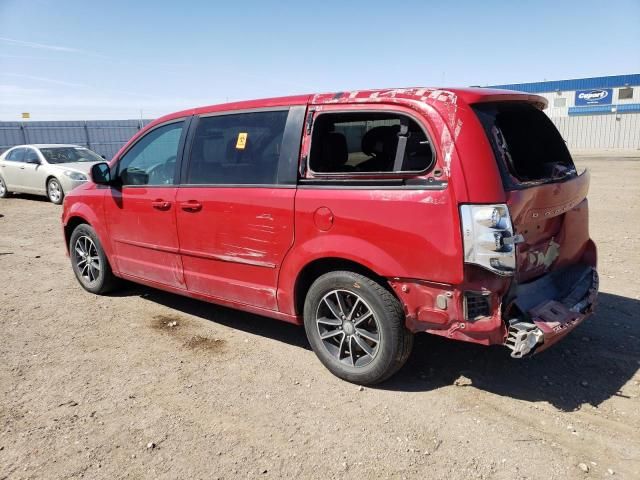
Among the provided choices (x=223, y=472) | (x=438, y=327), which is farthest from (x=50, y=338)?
(x=438, y=327)

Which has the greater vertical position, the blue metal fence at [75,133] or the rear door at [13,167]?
the blue metal fence at [75,133]

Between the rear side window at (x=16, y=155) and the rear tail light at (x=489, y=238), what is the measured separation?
14.4 metres

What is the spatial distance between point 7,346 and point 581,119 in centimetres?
3832

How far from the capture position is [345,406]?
3.18 m

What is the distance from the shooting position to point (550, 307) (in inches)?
122

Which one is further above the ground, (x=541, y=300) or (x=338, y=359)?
(x=541, y=300)

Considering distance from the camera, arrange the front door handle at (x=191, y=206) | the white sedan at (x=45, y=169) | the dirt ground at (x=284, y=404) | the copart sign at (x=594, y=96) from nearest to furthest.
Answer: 1. the dirt ground at (x=284, y=404)
2. the front door handle at (x=191, y=206)
3. the white sedan at (x=45, y=169)
4. the copart sign at (x=594, y=96)

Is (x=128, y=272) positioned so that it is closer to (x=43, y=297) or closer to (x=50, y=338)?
(x=50, y=338)

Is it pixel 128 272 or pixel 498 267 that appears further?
pixel 128 272

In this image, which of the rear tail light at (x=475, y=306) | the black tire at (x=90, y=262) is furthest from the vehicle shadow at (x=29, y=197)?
the rear tail light at (x=475, y=306)

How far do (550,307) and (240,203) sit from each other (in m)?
2.26

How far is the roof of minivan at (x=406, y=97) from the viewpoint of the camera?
9.82ft

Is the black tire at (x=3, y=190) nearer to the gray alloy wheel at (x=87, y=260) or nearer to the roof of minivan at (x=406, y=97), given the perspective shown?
the gray alloy wheel at (x=87, y=260)

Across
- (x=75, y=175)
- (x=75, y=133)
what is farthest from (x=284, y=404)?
(x=75, y=133)
